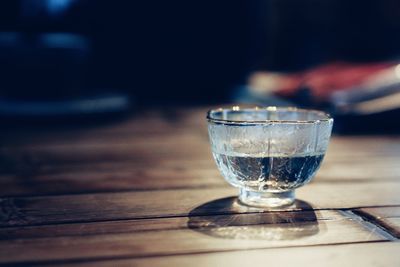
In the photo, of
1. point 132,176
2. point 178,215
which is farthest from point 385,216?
point 132,176

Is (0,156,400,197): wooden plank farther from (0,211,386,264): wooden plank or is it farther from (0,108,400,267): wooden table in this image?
(0,211,386,264): wooden plank

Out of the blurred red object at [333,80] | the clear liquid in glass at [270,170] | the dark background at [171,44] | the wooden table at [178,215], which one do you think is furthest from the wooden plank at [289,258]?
the dark background at [171,44]

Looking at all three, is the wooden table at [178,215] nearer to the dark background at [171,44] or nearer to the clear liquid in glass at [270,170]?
the clear liquid in glass at [270,170]

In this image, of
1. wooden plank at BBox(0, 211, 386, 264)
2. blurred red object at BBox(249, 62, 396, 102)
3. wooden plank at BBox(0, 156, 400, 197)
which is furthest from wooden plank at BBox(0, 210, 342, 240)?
blurred red object at BBox(249, 62, 396, 102)

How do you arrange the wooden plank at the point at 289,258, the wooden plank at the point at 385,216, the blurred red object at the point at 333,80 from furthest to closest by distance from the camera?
the blurred red object at the point at 333,80 < the wooden plank at the point at 385,216 < the wooden plank at the point at 289,258

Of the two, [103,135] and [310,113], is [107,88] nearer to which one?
[103,135]

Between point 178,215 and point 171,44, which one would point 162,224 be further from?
point 171,44

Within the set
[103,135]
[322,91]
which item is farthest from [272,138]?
[322,91]
